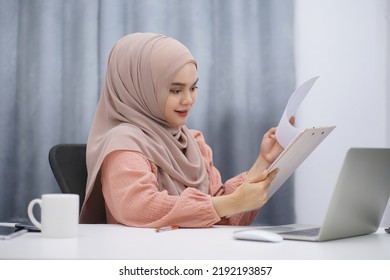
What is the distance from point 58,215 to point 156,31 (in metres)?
1.37

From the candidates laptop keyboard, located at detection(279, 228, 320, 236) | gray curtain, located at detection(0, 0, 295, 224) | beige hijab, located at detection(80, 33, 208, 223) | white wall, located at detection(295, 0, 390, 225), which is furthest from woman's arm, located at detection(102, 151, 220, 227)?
white wall, located at detection(295, 0, 390, 225)

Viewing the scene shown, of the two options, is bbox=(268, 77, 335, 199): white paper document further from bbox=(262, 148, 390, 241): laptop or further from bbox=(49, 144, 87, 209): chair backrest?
bbox=(49, 144, 87, 209): chair backrest

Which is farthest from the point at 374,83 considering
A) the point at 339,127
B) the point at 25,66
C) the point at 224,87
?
the point at 25,66

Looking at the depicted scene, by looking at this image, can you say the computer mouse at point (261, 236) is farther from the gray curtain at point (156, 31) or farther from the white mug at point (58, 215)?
the gray curtain at point (156, 31)

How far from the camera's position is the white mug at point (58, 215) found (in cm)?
113

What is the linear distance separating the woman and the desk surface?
23 centimetres

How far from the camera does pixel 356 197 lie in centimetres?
113

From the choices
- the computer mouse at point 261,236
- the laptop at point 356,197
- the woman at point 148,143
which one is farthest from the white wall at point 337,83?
the computer mouse at point 261,236

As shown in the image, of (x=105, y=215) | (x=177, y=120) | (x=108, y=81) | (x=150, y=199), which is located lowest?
(x=105, y=215)

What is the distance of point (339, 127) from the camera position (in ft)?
7.97

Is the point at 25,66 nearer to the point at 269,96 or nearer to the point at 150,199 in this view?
the point at 269,96

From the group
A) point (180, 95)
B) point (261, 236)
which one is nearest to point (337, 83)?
point (180, 95)
